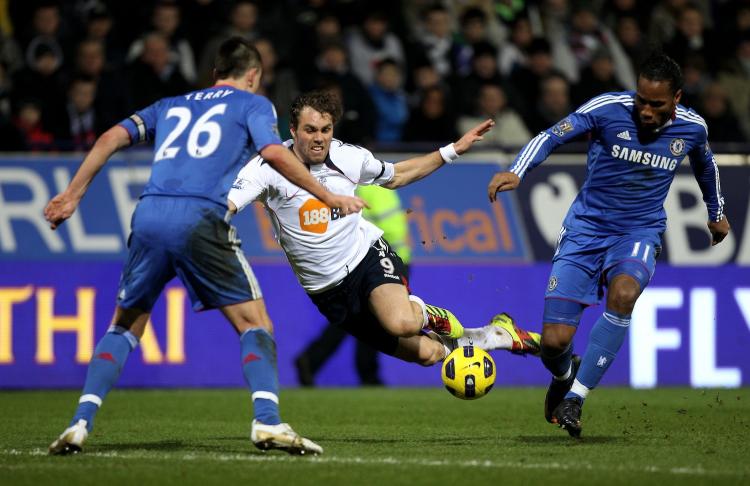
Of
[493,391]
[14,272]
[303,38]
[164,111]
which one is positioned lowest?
[493,391]

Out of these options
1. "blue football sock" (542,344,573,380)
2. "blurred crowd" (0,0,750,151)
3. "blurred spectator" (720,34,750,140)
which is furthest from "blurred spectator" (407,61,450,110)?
"blue football sock" (542,344,573,380)

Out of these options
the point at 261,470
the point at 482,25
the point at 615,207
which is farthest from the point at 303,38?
the point at 261,470

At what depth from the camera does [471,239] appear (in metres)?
13.4

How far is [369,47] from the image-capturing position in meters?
15.3

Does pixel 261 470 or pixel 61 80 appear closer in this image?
pixel 261 470

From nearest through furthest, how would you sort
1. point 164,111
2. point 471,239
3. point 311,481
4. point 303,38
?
point 311,481 → point 164,111 → point 471,239 → point 303,38

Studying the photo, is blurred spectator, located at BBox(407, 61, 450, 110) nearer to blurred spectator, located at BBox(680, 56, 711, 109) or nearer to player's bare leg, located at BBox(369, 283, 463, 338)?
blurred spectator, located at BBox(680, 56, 711, 109)

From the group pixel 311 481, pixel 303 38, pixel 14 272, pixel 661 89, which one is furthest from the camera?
pixel 303 38

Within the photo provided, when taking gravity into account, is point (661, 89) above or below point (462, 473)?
above

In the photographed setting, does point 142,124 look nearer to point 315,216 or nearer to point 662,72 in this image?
point 315,216

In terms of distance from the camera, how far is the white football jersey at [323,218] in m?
8.29

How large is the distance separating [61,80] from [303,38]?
2924mm

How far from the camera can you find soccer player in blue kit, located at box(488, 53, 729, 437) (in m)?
8.16

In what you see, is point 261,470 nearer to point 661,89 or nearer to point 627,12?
point 661,89
